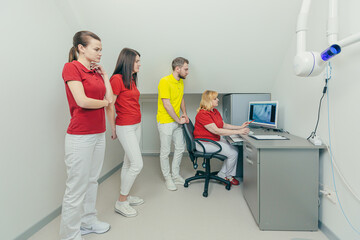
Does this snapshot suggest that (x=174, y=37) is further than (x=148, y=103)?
No

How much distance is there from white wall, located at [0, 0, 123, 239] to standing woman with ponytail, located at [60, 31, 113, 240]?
1.41 ft

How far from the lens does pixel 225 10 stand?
2.25 metres

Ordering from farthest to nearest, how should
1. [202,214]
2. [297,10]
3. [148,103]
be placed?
[148,103] < [297,10] < [202,214]

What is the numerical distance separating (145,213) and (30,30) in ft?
6.28

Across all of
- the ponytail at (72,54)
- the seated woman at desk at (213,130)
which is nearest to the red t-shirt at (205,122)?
the seated woman at desk at (213,130)

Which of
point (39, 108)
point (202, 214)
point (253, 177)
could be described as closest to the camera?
point (39, 108)

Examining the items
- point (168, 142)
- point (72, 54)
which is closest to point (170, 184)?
point (168, 142)

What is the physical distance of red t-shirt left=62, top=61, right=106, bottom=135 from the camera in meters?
1.35

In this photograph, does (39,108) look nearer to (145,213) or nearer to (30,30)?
(30,30)

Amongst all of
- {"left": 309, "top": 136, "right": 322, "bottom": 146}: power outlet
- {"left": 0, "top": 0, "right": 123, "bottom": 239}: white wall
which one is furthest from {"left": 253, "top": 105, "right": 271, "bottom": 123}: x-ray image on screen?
{"left": 0, "top": 0, "right": 123, "bottom": 239}: white wall

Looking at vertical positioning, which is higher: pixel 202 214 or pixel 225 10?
pixel 225 10

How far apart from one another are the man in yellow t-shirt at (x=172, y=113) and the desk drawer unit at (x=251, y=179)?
33.7 inches

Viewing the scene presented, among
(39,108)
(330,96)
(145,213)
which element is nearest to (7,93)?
(39,108)

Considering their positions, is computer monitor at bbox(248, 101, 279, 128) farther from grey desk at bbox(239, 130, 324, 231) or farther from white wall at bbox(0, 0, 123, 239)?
white wall at bbox(0, 0, 123, 239)
